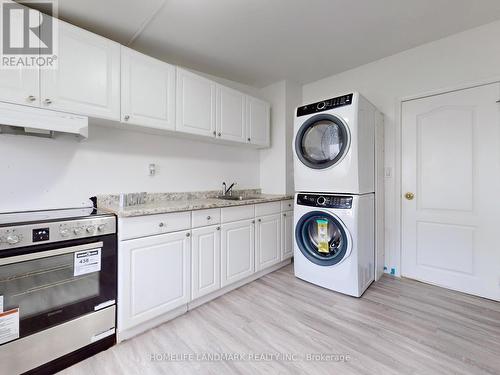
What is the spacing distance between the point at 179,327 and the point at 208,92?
213cm

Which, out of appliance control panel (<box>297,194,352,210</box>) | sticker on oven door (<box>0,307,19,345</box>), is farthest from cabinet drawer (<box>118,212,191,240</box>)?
appliance control panel (<box>297,194,352,210</box>)

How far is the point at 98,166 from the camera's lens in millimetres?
1961

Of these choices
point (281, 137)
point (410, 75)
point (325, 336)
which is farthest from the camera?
point (281, 137)

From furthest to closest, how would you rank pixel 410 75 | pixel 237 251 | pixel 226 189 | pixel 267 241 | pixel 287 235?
pixel 226 189
pixel 287 235
pixel 267 241
pixel 410 75
pixel 237 251

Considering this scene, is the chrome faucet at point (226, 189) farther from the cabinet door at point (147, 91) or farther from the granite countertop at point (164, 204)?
the cabinet door at point (147, 91)

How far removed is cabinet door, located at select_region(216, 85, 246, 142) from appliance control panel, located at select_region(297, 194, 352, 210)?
1.00m

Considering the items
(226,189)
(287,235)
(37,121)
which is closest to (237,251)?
(287,235)

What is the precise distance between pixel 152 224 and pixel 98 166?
815mm

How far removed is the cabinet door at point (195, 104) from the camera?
2.14 metres

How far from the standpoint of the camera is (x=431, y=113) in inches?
91.8

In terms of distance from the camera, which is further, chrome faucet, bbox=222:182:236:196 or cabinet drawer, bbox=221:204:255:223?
chrome faucet, bbox=222:182:236:196

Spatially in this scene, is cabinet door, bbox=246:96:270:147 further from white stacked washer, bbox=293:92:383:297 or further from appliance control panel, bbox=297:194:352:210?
appliance control panel, bbox=297:194:352:210

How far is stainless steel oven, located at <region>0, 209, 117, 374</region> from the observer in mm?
1190

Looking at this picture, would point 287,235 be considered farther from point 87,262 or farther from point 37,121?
point 37,121
